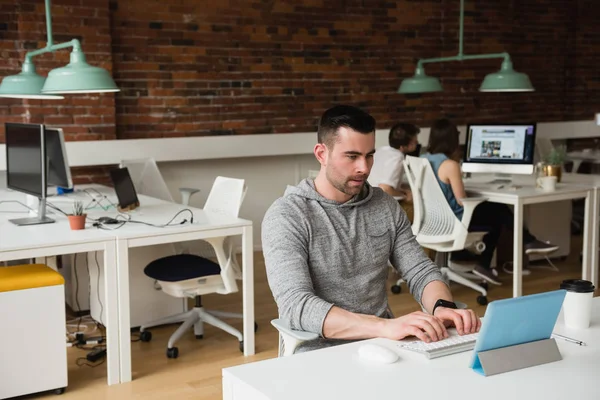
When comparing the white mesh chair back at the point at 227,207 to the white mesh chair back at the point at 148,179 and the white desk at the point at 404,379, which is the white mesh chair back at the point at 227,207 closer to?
the white mesh chair back at the point at 148,179

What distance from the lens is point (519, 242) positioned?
496cm

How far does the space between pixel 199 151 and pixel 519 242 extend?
284cm

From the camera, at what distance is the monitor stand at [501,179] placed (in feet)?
18.7

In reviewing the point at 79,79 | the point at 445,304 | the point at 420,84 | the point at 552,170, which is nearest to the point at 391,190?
the point at 552,170

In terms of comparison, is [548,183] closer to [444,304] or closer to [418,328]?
[444,304]

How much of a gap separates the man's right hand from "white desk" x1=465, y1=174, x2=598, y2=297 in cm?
302

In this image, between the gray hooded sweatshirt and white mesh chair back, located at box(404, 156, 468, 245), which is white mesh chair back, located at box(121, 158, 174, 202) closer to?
white mesh chair back, located at box(404, 156, 468, 245)

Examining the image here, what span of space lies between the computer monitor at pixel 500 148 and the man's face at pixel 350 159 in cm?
353

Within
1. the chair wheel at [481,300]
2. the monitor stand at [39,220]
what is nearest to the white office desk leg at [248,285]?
the monitor stand at [39,220]

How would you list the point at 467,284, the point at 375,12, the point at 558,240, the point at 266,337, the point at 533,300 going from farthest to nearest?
the point at 375,12, the point at 558,240, the point at 467,284, the point at 266,337, the point at 533,300

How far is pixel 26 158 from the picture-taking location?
4.21 meters

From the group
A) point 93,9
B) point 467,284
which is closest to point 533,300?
point 467,284

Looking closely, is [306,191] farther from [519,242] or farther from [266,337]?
[519,242]

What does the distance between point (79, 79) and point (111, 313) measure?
1271 mm
